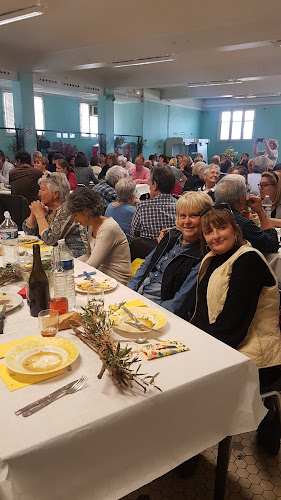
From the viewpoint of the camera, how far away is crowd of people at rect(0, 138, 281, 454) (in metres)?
1.57

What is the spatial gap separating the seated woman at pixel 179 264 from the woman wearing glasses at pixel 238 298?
0.15 metres

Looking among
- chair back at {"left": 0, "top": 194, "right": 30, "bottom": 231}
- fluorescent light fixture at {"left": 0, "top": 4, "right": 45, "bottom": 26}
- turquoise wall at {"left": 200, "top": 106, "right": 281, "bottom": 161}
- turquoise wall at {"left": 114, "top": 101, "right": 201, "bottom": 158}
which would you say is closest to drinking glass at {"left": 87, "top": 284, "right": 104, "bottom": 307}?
chair back at {"left": 0, "top": 194, "right": 30, "bottom": 231}

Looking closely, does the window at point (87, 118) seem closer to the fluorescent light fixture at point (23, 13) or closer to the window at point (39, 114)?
the window at point (39, 114)

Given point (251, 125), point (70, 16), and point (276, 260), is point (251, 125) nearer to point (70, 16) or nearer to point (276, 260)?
point (70, 16)

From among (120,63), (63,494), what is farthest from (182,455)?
(120,63)

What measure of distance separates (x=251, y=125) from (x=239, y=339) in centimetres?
1569

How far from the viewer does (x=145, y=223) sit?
10.6ft

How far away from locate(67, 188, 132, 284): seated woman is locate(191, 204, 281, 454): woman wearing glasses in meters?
0.92

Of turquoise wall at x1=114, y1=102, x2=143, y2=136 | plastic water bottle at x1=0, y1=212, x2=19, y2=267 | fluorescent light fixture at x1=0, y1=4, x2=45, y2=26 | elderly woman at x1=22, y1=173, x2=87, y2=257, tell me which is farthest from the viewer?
turquoise wall at x1=114, y1=102, x2=143, y2=136

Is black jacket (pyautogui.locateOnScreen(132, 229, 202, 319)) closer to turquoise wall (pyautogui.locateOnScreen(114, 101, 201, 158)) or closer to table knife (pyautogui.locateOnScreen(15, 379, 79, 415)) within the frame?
table knife (pyautogui.locateOnScreen(15, 379, 79, 415))

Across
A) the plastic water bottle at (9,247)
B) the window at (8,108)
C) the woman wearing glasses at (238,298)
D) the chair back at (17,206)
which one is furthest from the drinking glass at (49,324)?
the window at (8,108)

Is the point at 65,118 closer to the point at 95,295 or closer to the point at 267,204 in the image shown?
the point at 267,204

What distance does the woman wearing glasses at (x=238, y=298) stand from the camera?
1.54m

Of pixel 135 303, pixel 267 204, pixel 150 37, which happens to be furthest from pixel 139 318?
pixel 150 37
